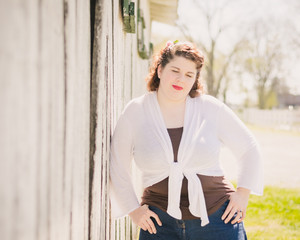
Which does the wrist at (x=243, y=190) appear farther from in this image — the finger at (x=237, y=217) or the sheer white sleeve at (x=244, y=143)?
the finger at (x=237, y=217)

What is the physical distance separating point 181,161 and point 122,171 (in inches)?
13.6

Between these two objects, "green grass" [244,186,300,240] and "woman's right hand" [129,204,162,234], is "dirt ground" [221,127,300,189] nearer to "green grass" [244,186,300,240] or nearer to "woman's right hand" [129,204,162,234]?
"green grass" [244,186,300,240]

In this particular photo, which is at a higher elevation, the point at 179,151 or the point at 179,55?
the point at 179,55

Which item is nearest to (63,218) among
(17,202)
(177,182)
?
(17,202)

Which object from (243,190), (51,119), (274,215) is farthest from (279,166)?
(51,119)

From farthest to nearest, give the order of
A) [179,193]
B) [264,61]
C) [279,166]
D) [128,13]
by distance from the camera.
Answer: [264,61] → [279,166] → [128,13] → [179,193]

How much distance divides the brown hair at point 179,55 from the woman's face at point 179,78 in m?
0.03

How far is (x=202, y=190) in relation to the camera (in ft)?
6.62

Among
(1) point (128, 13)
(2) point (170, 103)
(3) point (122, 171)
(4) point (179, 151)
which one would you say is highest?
(1) point (128, 13)

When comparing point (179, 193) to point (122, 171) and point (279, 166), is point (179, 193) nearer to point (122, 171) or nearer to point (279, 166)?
point (122, 171)

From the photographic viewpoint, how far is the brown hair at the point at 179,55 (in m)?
2.15

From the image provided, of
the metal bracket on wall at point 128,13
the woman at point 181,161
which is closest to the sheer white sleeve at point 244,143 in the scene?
the woman at point 181,161

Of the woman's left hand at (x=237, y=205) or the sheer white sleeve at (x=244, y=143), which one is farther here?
the sheer white sleeve at (x=244, y=143)

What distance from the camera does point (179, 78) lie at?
212 centimetres
